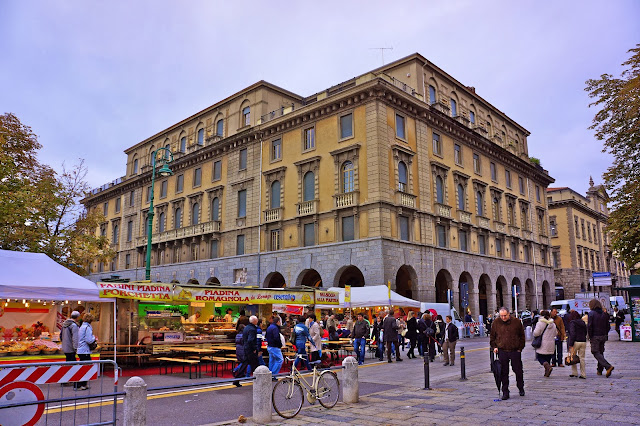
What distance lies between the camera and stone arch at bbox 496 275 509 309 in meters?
42.8

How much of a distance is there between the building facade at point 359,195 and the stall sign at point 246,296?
8698 millimetres

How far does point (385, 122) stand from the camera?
1256 inches

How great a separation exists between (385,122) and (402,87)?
16.4 ft

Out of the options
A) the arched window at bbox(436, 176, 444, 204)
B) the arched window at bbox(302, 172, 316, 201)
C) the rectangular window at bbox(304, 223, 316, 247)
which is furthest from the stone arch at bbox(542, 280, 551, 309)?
the arched window at bbox(302, 172, 316, 201)

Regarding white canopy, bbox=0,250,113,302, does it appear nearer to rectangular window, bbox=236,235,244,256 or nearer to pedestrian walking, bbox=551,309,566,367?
pedestrian walking, bbox=551,309,566,367

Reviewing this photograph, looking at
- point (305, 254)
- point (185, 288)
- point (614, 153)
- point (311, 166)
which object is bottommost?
point (185, 288)

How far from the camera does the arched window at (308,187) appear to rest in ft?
113

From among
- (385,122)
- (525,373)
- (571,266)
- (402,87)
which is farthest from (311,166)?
(571,266)

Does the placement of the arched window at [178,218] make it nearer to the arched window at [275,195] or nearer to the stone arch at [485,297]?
the arched window at [275,195]

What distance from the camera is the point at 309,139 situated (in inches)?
1404

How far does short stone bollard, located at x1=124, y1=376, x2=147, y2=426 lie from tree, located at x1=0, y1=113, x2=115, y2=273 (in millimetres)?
16623

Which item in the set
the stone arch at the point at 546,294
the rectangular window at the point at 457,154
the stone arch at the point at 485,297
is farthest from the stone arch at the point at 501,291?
the rectangular window at the point at 457,154

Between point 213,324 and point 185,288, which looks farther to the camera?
point 213,324

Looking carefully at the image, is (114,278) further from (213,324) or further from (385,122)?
(385,122)
